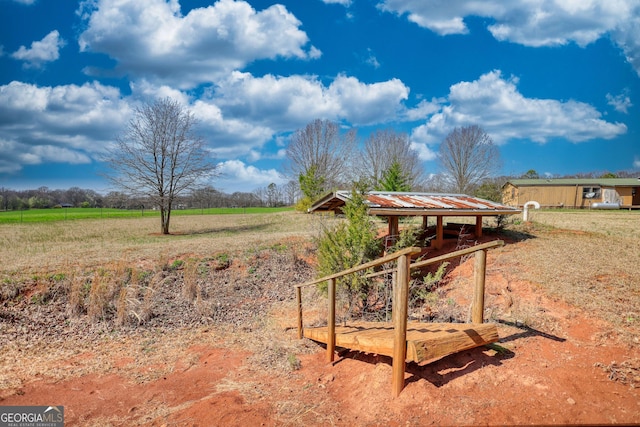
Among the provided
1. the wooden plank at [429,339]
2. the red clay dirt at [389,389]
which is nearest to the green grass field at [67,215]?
the red clay dirt at [389,389]

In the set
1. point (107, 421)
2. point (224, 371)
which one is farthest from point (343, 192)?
point (107, 421)

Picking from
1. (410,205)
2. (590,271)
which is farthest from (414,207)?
(590,271)

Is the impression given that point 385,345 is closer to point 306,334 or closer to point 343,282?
point 306,334

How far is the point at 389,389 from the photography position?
4344 millimetres

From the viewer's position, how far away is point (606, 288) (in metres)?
7.27

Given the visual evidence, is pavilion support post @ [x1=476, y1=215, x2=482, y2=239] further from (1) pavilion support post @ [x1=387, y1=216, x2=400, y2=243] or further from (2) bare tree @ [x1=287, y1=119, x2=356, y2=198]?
(2) bare tree @ [x1=287, y1=119, x2=356, y2=198]

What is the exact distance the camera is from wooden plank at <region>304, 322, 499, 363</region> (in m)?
4.12

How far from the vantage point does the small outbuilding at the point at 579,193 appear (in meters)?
36.4

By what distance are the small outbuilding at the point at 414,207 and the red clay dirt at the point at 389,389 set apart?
317cm

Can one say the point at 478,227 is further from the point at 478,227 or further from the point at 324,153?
the point at 324,153

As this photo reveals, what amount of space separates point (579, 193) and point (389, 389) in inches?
1593

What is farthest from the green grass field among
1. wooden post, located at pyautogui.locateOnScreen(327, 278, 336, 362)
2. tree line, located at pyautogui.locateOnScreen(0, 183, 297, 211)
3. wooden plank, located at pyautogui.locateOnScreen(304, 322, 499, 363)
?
wooden plank, located at pyautogui.locateOnScreen(304, 322, 499, 363)

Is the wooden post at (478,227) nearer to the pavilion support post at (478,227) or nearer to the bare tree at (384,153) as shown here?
the pavilion support post at (478,227)

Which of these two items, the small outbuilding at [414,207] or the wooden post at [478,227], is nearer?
the small outbuilding at [414,207]
